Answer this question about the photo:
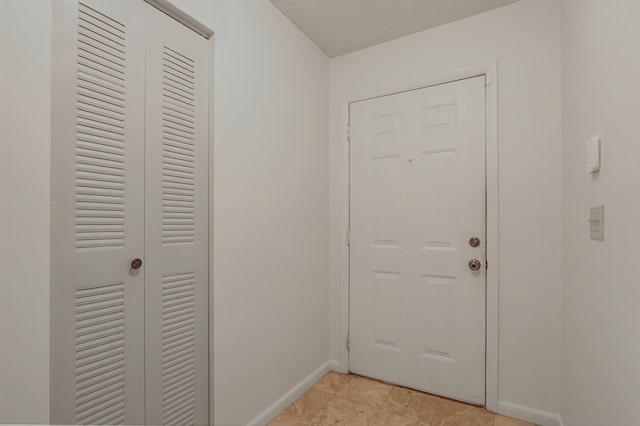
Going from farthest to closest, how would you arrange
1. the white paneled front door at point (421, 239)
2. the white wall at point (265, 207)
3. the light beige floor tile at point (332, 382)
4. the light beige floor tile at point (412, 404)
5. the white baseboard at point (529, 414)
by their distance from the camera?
1. the light beige floor tile at point (332, 382)
2. the white paneled front door at point (421, 239)
3. the light beige floor tile at point (412, 404)
4. the white baseboard at point (529, 414)
5. the white wall at point (265, 207)

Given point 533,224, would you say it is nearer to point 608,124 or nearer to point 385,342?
point 608,124

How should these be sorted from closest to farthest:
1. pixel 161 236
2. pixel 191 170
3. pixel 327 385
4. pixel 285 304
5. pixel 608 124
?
pixel 608 124
pixel 161 236
pixel 191 170
pixel 285 304
pixel 327 385

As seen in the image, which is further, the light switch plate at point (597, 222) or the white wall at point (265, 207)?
the white wall at point (265, 207)

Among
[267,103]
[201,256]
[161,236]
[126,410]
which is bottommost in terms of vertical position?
[126,410]

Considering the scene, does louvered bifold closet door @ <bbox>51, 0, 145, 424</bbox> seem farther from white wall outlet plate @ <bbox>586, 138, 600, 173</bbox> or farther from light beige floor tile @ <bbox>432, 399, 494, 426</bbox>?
white wall outlet plate @ <bbox>586, 138, 600, 173</bbox>

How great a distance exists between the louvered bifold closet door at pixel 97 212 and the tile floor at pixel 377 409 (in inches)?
40.3

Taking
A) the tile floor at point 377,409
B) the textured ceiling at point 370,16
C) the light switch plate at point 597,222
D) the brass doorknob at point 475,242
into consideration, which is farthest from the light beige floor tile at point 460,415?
the textured ceiling at point 370,16

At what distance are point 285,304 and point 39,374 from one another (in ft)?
4.10

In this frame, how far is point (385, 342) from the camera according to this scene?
7.49ft

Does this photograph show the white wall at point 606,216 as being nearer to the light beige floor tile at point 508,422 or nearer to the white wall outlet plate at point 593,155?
the white wall outlet plate at point 593,155

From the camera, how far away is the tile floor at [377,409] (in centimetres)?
182

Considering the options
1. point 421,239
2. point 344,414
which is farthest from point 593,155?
point 344,414

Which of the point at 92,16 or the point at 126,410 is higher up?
the point at 92,16

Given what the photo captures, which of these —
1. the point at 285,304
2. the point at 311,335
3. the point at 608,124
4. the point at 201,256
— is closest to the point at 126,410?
the point at 201,256
